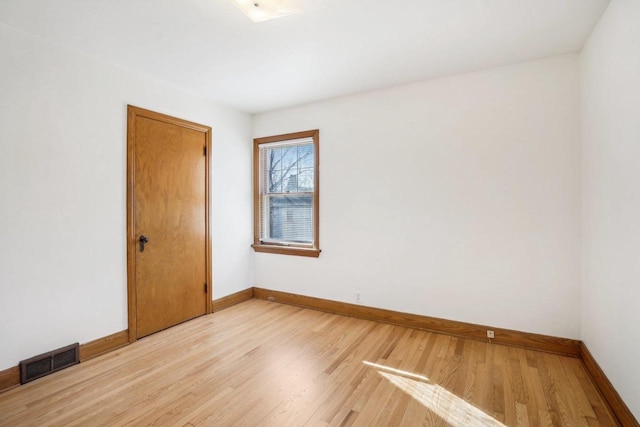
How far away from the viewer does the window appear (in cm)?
395

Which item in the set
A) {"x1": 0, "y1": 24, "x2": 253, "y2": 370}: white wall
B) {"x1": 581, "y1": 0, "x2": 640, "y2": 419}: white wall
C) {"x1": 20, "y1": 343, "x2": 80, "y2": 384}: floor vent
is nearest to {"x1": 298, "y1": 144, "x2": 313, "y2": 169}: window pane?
{"x1": 0, "y1": 24, "x2": 253, "y2": 370}: white wall

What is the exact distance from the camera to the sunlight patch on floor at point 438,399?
184cm

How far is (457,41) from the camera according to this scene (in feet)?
7.93

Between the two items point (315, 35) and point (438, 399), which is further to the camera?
point (315, 35)

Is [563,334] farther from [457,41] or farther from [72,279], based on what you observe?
[72,279]

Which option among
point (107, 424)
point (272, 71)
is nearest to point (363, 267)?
point (272, 71)

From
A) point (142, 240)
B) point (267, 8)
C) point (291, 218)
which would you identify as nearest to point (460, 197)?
point (291, 218)

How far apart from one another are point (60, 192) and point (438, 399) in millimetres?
3280

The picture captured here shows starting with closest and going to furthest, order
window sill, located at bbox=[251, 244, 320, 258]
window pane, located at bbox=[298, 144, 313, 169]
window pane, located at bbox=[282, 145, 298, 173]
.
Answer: window sill, located at bbox=[251, 244, 320, 258]
window pane, located at bbox=[298, 144, 313, 169]
window pane, located at bbox=[282, 145, 298, 173]

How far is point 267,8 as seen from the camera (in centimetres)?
199

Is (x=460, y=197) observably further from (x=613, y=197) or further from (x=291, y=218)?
(x=291, y=218)

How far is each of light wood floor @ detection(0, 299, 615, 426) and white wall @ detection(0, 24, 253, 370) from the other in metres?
0.44

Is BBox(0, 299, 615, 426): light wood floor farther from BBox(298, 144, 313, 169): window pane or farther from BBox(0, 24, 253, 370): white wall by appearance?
BBox(298, 144, 313, 169): window pane

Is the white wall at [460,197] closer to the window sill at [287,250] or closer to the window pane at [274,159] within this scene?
the window sill at [287,250]
